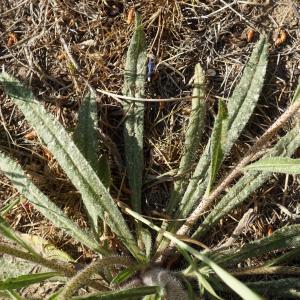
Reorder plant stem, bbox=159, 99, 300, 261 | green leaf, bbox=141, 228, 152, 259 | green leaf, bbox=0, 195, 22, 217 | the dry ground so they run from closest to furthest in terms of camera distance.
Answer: plant stem, bbox=159, 99, 300, 261
green leaf, bbox=0, 195, 22, 217
green leaf, bbox=141, 228, 152, 259
the dry ground

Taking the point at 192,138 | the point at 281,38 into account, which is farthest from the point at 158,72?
the point at 281,38

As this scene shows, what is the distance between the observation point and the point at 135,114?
2621 millimetres

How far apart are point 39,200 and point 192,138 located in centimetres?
74

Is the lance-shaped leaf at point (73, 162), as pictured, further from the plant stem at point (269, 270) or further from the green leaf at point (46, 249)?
the plant stem at point (269, 270)

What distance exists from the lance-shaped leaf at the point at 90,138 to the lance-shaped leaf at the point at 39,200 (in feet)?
0.80

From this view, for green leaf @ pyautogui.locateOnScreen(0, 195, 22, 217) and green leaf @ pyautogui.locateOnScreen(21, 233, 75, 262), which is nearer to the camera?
green leaf @ pyautogui.locateOnScreen(0, 195, 22, 217)

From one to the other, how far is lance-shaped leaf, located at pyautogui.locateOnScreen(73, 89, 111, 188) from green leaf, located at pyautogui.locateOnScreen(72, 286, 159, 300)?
0.53 metres

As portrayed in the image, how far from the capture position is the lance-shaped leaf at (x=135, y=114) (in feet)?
8.49

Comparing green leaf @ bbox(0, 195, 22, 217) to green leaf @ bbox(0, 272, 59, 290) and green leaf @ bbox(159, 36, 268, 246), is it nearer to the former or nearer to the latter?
green leaf @ bbox(0, 272, 59, 290)

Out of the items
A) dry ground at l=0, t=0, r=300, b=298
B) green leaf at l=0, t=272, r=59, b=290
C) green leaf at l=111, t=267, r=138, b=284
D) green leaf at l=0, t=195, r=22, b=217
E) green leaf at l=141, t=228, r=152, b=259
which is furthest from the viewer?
dry ground at l=0, t=0, r=300, b=298

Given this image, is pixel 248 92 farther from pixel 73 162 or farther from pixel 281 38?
pixel 73 162

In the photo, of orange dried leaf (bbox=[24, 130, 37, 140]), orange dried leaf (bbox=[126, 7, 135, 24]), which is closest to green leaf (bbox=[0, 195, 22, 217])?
orange dried leaf (bbox=[24, 130, 37, 140])

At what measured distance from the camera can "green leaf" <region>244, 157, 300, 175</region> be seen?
196 centimetres

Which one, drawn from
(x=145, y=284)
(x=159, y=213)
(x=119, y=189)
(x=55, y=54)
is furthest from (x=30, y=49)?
(x=145, y=284)
